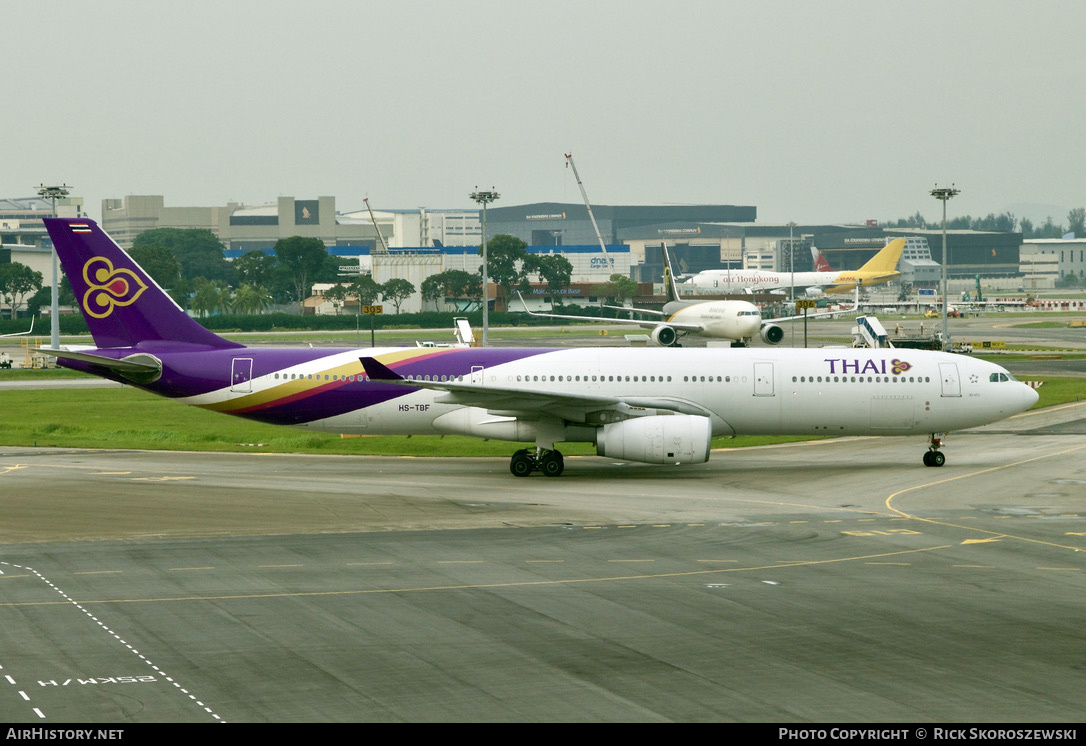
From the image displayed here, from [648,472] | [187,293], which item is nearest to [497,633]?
[648,472]

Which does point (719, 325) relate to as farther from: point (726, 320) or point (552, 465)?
point (552, 465)

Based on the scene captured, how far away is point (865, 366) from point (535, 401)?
1146 centimetres

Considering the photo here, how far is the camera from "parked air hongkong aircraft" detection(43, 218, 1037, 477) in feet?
125

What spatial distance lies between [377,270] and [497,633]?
180535mm

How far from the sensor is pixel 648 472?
127 ft

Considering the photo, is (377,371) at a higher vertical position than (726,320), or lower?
lower

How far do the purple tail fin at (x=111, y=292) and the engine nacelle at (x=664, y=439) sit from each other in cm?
1503

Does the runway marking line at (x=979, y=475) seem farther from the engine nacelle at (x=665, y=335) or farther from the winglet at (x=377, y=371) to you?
the engine nacelle at (x=665, y=335)

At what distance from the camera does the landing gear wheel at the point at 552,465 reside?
37.2 metres

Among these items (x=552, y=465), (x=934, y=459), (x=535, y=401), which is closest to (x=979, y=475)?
(x=934, y=459)

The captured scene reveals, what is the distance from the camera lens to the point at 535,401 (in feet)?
119
